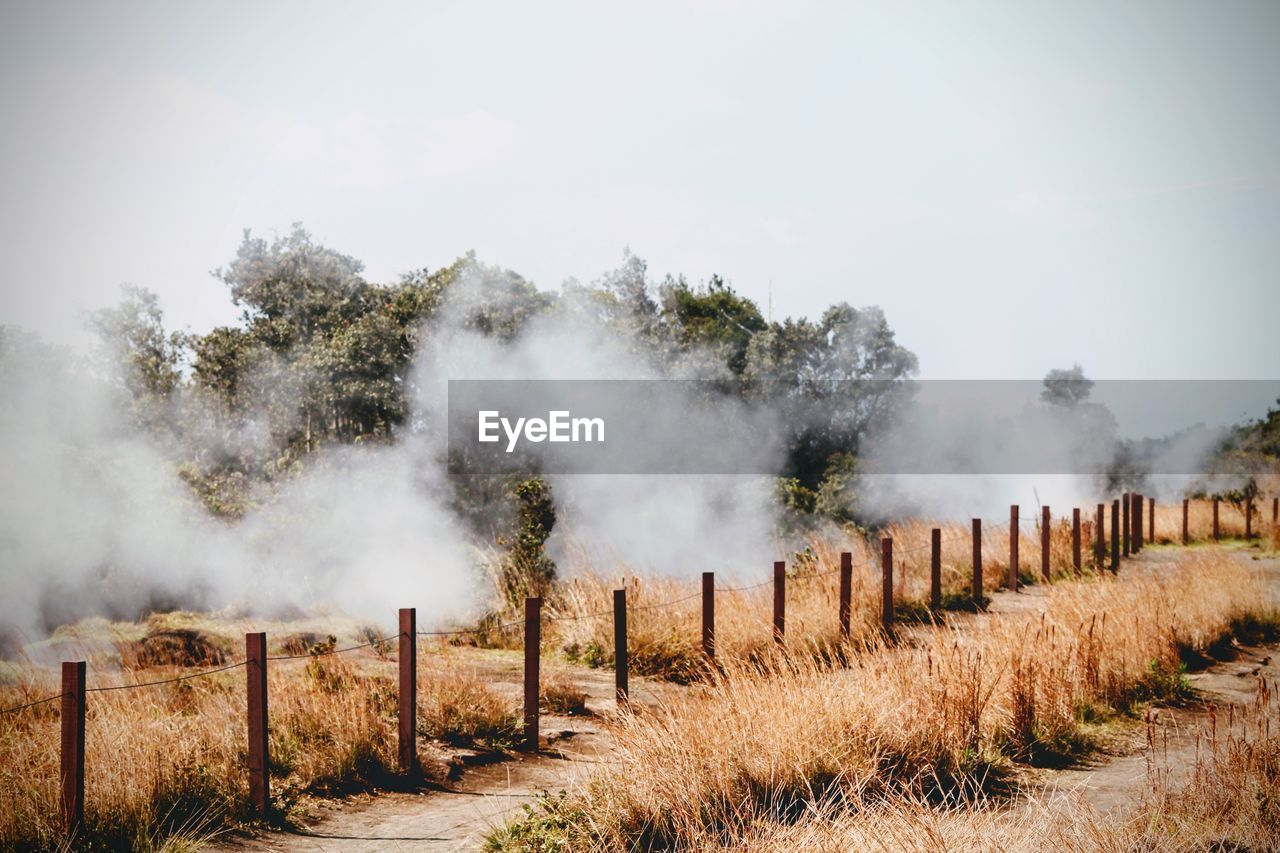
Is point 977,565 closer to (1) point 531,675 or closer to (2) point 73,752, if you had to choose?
(1) point 531,675

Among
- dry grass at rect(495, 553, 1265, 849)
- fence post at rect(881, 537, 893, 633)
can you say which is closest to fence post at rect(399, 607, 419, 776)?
dry grass at rect(495, 553, 1265, 849)

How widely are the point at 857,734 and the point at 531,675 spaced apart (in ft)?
9.01

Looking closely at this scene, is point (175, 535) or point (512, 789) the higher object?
point (175, 535)

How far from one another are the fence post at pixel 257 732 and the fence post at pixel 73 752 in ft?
3.02

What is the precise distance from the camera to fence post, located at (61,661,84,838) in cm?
516

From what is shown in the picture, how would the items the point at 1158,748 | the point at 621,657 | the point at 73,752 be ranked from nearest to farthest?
the point at 73,752 → the point at 1158,748 → the point at 621,657

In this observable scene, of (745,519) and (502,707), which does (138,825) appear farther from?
(745,519)

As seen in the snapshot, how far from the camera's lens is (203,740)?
6188mm

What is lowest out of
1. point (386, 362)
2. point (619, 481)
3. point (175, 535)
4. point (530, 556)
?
point (530, 556)

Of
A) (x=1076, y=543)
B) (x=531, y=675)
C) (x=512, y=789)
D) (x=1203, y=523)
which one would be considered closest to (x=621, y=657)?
(x=531, y=675)

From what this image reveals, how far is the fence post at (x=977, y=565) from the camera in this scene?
13.8 m

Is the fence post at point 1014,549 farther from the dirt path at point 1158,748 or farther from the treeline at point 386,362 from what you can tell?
the treeline at point 386,362

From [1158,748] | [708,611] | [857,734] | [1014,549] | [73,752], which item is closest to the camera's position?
[73,752]

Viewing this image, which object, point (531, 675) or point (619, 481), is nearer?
point (531, 675)
